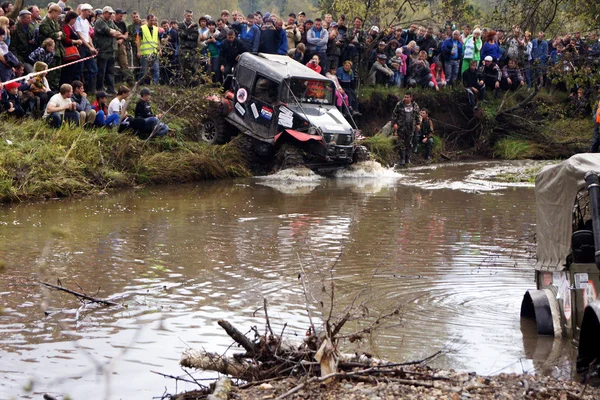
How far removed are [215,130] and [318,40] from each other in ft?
13.4

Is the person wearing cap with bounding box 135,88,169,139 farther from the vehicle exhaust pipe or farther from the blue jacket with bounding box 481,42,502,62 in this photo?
the vehicle exhaust pipe

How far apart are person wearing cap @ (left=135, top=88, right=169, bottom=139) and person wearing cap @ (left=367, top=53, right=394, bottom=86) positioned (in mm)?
8393

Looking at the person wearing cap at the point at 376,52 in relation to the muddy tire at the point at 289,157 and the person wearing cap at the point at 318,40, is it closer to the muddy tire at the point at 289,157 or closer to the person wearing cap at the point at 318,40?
the person wearing cap at the point at 318,40

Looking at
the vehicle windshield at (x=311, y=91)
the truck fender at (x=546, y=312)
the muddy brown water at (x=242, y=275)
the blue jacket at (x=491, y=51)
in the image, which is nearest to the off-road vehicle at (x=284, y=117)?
the vehicle windshield at (x=311, y=91)

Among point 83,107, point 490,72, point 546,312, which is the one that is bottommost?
point 546,312

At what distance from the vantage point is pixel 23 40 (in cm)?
1825

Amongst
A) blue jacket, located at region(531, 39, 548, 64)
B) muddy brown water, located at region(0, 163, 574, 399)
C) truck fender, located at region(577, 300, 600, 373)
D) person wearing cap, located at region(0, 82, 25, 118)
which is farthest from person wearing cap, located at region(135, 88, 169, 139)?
truck fender, located at region(577, 300, 600, 373)

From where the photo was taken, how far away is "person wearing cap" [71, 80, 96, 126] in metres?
18.7

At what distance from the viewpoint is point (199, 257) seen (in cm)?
1182

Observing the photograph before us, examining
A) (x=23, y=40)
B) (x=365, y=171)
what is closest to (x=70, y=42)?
(x=23, y=40)

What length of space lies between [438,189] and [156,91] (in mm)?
7389

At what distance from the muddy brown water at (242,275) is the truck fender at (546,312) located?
0.38ft

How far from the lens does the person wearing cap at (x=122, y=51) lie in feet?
69.6

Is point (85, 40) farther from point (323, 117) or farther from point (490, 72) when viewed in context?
point (490, 72)
